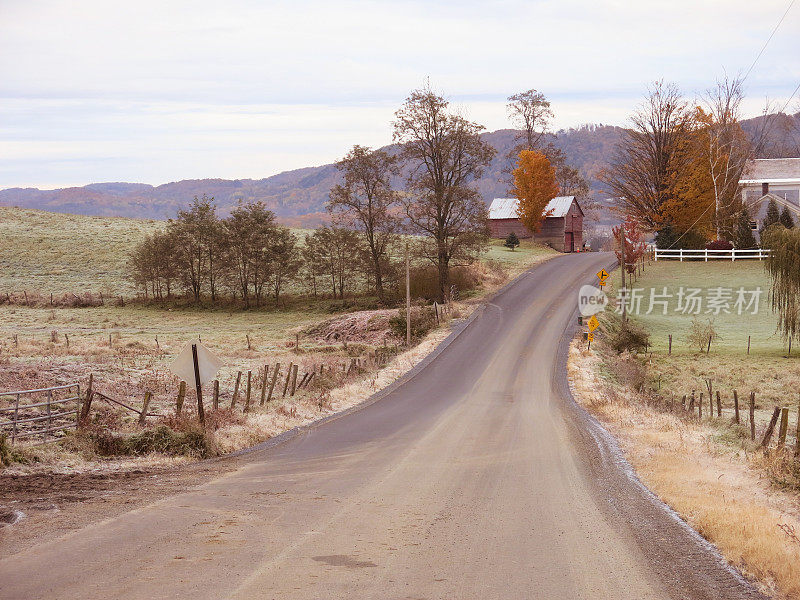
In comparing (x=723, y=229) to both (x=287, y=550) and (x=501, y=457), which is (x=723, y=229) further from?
(x=287, y=550)

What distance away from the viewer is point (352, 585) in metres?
9.09

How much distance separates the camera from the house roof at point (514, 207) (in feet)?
308

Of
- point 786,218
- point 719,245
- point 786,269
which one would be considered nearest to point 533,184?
point 719,245

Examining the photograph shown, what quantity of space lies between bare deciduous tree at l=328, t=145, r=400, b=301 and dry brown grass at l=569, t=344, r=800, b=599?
129ft

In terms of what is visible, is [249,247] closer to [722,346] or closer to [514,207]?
[514,207]

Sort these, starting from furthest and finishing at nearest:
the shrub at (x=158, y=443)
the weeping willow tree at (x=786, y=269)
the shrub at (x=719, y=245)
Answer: the shrub at (x=719, y=245) < the weeping willow tree at (x=786, y=269) < the shrub at (x=158, y=443)

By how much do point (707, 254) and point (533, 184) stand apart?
24.9 metres

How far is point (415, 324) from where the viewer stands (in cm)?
4916

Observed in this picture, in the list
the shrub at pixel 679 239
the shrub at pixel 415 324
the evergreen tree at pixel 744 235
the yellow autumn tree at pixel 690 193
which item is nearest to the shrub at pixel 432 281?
the shrub at pixel 415 324

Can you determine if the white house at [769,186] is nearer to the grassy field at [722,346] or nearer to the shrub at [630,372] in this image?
the grassy field at [722,346]

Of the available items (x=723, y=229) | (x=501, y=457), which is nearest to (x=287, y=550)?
(x=501, y=457)

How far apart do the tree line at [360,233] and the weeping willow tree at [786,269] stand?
2185 cm

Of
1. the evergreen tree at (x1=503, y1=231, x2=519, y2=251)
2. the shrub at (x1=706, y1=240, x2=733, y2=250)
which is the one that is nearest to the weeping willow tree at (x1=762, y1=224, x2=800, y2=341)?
the shrub at (x1=706, y1=240, x2=733, y2=250)

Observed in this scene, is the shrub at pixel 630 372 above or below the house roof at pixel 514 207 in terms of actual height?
below
